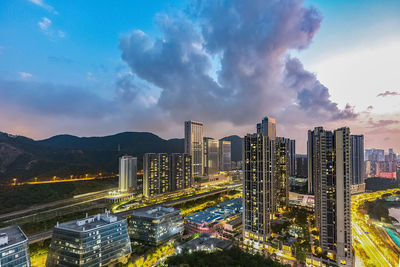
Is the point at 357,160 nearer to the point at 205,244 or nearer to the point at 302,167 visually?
the point at 302,167

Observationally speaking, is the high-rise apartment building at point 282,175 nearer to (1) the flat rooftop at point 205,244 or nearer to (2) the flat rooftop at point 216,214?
(2) the flat rooftop at point 216,214

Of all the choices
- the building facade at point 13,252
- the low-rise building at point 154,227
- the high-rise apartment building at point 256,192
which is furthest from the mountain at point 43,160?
the high-rise apartment building at point 256,192

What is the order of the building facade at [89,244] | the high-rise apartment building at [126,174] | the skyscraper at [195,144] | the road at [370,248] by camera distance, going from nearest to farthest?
1. the building facade at [89,244]
2. the road at [370,248]
3. the high-rise apartment building at [126,174]
4. the skyscraper at [195,144]

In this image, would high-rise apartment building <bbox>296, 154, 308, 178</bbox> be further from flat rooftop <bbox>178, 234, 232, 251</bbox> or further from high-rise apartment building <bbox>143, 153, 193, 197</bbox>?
flat rooftop <bbox>178, 234, 232, 251</bbox>

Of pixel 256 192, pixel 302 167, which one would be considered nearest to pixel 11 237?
pixel 256 192

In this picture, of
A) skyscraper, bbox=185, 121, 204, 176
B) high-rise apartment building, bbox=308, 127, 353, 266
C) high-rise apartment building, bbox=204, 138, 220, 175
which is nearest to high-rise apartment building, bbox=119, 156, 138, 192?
skyscraper, bbox=185, 121, 204, 176

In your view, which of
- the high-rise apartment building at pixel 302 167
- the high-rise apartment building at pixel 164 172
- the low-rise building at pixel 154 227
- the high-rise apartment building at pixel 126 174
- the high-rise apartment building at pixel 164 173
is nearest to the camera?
the low-rise building at pixel 154 227

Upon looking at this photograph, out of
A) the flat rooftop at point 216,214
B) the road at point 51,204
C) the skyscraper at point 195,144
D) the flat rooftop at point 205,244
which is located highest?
the skyscraper at point 195,144

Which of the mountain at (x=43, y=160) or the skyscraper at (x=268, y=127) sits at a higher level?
the skyscraper at (x=268, y=127)
